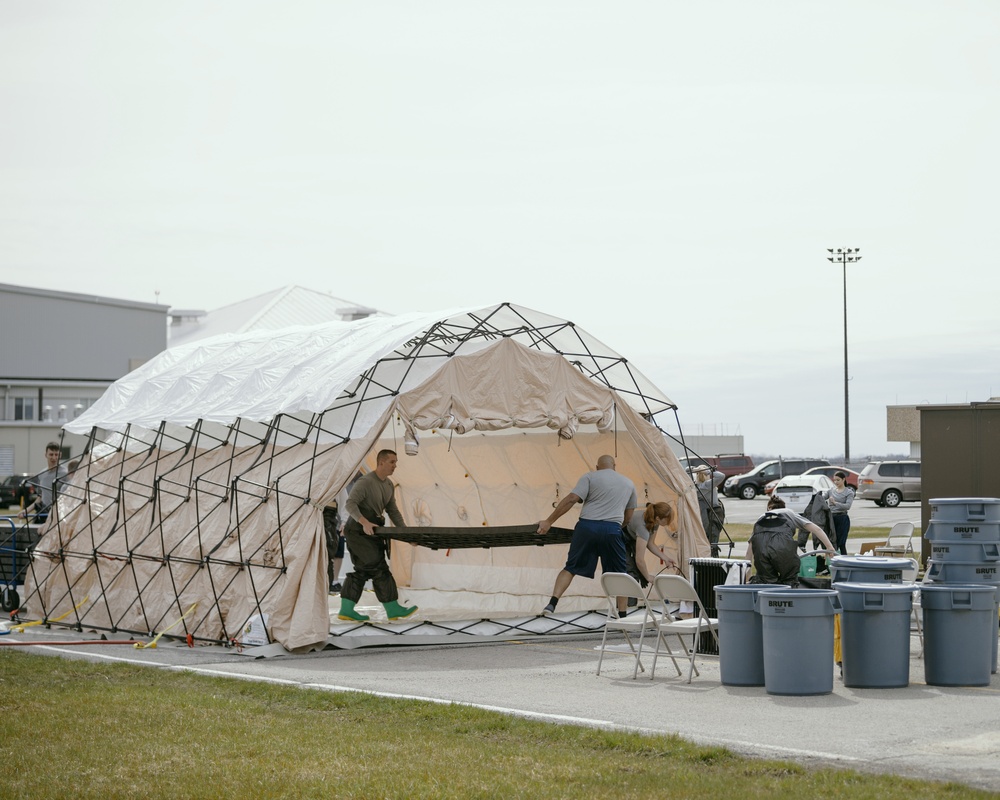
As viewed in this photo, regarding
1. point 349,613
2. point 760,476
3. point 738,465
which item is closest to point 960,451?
point 349,613

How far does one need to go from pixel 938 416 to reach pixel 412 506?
25.6ft

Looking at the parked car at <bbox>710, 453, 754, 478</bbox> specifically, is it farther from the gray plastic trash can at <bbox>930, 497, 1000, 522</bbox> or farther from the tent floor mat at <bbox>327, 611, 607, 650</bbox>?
the gray plastic trash can at <bbox>930, 497, 1000, 522</bbox>

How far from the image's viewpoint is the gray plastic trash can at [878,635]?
9797mm

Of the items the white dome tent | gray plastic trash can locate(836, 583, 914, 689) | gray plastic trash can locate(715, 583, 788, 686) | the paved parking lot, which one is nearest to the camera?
gray plastic trash can locate(836, 583, 914, 689)

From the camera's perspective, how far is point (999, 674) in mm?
10586

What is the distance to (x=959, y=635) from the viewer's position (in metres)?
9.93

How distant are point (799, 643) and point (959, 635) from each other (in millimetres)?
1294

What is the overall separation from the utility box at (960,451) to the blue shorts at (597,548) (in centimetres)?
696

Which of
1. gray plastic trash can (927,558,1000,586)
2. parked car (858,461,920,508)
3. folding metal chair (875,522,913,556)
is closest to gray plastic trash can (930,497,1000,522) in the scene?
gray plastic trash can (927,558,1000,586)

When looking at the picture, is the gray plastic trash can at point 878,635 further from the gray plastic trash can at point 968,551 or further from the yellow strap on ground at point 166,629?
the yellow strap on ground at point 166,629

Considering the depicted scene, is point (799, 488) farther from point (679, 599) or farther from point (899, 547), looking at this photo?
point (679, 599)

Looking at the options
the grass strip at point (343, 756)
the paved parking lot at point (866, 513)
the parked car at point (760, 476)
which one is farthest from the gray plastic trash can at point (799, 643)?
the parked car at point (760, 476)

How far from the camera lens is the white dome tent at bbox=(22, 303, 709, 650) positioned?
13.5m

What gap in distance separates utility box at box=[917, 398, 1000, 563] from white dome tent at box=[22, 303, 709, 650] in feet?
17.2
